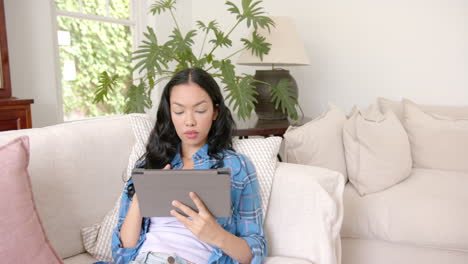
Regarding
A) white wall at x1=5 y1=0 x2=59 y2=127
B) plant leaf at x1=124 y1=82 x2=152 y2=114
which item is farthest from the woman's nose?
white wall at x1=5 y1=0 x2=59 y2=127

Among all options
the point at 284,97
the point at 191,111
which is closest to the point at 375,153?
the point at 284,97

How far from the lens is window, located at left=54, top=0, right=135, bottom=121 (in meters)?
2.86

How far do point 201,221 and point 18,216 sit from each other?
1.43 ft

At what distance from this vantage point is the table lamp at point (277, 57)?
2424 mm

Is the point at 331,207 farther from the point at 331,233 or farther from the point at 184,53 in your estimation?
the point at 184,53

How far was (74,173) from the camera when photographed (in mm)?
1266

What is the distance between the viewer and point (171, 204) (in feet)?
3.33

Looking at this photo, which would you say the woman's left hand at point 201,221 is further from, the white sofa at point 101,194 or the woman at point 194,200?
the white sofa at point 101,194

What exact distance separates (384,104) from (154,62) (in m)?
1.45

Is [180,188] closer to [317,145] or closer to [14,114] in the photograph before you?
[317,145]

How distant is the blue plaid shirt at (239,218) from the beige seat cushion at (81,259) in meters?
0.14

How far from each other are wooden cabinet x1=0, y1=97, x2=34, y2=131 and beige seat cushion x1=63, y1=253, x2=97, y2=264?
3.41ft

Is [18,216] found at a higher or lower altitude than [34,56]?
lower

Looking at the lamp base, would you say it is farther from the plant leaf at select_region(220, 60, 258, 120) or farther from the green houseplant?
the plant leaf at select_region(220, 60, 258, 120)
